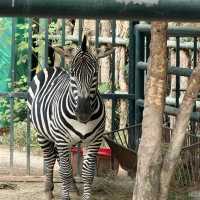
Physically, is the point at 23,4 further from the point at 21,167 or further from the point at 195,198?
the point at 21,167

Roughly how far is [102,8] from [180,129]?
2.68 m

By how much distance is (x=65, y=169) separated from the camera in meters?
6.26

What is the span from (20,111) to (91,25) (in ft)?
6.02

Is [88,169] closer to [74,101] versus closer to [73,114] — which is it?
[73,114]

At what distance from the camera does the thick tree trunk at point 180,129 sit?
3484 millimetres

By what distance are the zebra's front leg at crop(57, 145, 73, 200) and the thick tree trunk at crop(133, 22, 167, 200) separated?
2.56m

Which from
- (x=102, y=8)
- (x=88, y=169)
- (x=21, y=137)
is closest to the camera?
(x=102, y=8)

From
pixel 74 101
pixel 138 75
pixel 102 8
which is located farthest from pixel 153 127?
pixel 138 75

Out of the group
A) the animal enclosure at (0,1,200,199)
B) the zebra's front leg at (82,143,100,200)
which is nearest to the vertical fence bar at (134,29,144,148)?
the animal enclosure at (0,1,200,199)

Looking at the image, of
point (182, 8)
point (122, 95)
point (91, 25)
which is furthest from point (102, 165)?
point (182, 8)

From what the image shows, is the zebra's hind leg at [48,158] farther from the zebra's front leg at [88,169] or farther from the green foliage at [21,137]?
the green foliage at [21,137]

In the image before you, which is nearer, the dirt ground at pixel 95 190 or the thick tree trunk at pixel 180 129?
the thick tree trunk at pixel 180 129

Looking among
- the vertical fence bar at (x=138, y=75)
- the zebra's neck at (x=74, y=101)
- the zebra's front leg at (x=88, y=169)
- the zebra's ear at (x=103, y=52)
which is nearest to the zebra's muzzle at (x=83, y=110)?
the zebra's neck at (x=74, y=101)

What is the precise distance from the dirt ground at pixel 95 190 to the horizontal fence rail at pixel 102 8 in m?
5.75
